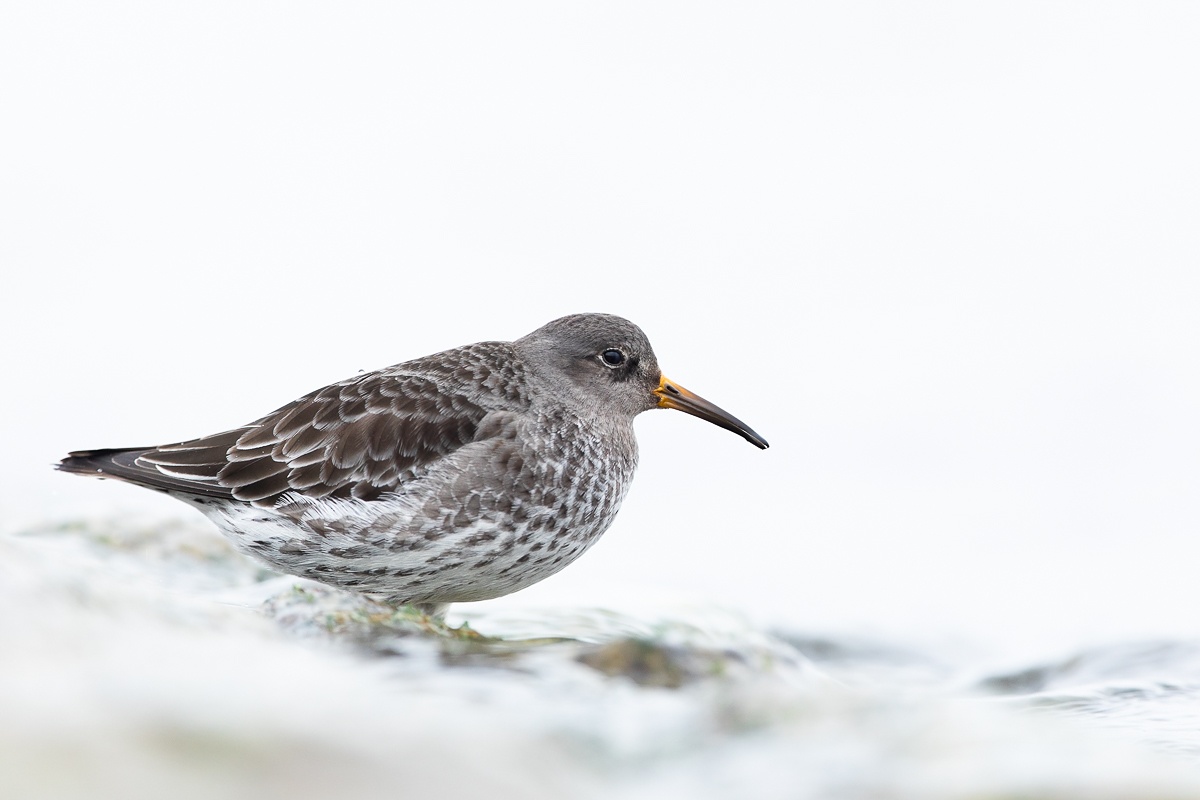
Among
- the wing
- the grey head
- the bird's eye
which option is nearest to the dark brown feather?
the wing

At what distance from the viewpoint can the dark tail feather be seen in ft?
22.5

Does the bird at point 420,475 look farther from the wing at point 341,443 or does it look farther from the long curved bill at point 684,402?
the long curved bill at point 684,402

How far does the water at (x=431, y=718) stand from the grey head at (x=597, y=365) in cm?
199

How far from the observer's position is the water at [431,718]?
3197mm

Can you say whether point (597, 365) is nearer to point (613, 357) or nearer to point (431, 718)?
point (613, 357)

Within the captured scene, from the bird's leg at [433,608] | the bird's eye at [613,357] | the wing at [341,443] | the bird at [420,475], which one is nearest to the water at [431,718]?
the bird at [420,475]

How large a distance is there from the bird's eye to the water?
2.22 m

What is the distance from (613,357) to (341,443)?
1770 millimetres

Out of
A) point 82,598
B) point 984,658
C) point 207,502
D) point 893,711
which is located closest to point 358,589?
point 207,502

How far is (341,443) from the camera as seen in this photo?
6812 mm

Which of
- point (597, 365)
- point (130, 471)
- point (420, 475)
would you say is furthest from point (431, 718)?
point (597, 365)

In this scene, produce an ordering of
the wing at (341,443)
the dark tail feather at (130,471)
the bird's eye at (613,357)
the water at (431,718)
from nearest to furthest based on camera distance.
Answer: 1. the water at (431,718)
2. the wing at (341,443)
3. the dark tail feather at (130,471)
4. the bird's eye at (613,357)

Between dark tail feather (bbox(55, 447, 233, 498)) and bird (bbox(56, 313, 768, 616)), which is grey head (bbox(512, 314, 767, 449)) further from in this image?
dark tail feather (bbox(55, 447, 233, 498))

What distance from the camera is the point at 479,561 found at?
6418mm
